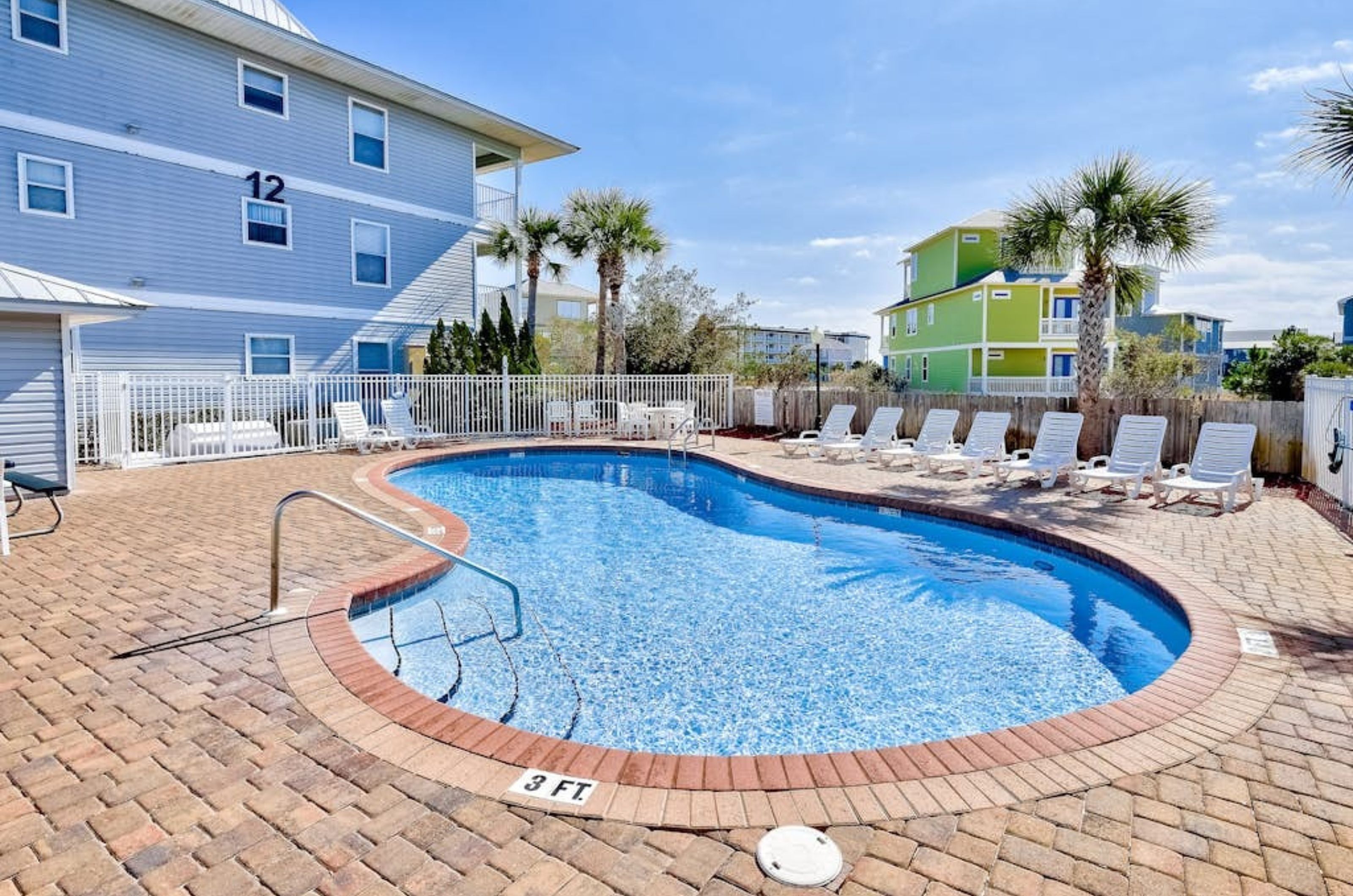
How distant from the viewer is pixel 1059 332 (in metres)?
28.3

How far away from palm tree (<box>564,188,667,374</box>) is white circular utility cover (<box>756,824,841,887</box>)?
17.5 metres

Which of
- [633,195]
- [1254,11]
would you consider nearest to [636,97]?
[633,195]

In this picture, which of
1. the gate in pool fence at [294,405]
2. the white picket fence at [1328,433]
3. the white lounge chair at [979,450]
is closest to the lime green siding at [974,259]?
the gate in pool fence at [294,405]

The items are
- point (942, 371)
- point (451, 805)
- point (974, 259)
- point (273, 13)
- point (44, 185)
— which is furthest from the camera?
point (942, 371)

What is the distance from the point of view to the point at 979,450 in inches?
472

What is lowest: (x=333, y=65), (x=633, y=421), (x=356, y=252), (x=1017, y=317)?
(x=633, y=421)

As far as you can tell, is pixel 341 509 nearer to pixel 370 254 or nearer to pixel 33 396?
pixel 33 396

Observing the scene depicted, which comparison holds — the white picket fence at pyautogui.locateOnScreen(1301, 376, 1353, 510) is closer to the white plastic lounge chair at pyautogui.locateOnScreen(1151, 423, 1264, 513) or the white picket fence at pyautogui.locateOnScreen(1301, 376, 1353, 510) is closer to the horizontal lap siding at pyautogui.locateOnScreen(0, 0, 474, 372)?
the white plastic lounge chair at pyautogui.locateOnScreen(1151, 423, 1264, 513)

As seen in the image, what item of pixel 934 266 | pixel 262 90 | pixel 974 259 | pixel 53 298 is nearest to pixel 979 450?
pixel 53 298

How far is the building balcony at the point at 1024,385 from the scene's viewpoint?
28078 millimetres

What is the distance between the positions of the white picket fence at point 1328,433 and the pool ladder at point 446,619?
901 centimetres

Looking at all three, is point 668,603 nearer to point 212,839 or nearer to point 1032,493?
point 212,839

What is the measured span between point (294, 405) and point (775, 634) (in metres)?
12.7

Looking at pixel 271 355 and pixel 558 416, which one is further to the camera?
pixel 558 416
